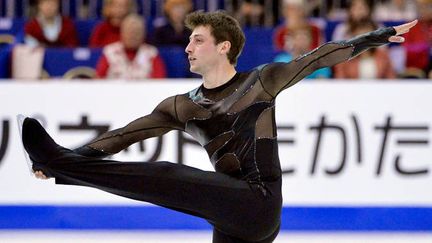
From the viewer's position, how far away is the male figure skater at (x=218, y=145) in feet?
12.9

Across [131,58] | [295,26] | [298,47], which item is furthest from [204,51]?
[295,26]

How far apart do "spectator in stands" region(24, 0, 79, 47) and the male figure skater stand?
153 inches

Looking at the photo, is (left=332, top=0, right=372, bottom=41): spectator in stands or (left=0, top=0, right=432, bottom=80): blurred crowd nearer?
(left=0, top=0, right=432, bottom=80): blurred crowd

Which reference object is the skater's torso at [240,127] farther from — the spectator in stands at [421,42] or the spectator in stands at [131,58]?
the spectator in stands at [421,42]

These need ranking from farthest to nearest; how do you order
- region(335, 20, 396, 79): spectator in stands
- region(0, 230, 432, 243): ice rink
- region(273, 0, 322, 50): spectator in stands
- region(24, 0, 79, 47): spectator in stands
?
region(24, 0, 79, 47): spectator in stands → region(273, 0, 322, 50): spectator in stands → region(335, 20, 396, 79): spectator in stands → region(0, 230, 432, 243): ice rink

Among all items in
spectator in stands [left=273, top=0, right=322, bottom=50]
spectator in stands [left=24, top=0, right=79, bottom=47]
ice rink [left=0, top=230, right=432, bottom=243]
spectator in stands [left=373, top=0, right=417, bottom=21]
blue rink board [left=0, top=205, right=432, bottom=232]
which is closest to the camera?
ice rink [left=0, top=230, right=432, bottom=243]

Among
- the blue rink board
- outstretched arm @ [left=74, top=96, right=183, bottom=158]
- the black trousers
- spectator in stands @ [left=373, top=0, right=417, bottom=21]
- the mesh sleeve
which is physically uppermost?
spectator in stands @ [left=373, top=0, right=417, bottom=21]

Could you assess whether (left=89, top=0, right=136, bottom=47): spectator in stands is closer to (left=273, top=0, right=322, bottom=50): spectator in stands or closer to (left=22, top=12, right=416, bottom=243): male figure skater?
(left=273, top=0, right=322, bottom=50): spectator in stands

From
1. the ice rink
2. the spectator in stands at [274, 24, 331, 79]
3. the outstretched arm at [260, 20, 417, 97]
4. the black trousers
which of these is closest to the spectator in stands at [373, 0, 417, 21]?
the spectator in stands at [274, 24, 331, 79]

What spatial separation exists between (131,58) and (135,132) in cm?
343

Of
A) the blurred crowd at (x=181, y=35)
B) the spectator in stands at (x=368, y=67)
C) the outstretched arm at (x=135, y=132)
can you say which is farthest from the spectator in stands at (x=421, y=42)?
the outstretched arm at (x=135, y=132)

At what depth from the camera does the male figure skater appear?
3.94 meters

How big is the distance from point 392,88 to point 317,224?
1165 mm

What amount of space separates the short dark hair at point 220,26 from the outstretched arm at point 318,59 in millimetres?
200
